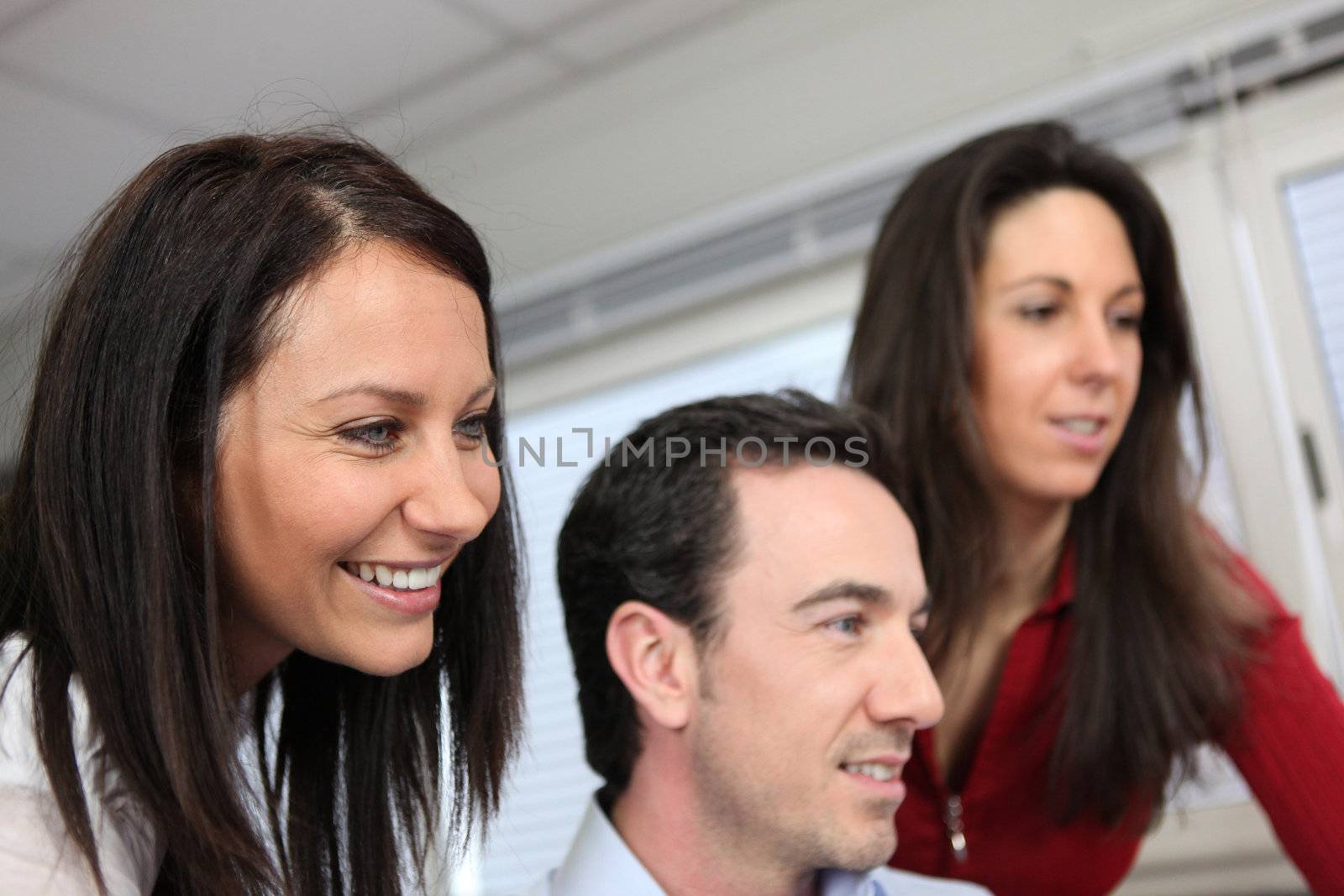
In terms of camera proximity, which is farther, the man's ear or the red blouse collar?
the red blouse collar

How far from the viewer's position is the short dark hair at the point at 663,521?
5.17 ft

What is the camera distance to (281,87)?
8.61 ft

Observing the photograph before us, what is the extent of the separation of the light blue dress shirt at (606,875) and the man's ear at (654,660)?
0.49ft

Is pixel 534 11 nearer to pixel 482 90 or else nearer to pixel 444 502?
pixel 482 90

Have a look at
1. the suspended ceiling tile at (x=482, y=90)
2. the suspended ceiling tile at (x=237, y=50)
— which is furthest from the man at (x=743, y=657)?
the suspended ceiling tile at (x=482, y=90)

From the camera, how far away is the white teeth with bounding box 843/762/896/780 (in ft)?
4.87

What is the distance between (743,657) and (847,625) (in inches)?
5.1

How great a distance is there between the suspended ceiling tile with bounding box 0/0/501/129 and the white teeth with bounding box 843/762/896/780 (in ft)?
5.17

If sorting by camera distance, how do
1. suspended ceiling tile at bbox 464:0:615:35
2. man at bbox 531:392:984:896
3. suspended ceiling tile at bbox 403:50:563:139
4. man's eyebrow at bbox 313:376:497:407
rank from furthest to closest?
suspended ceiling tile at bbox 403:50:563:139 < suspended ceiling tile at bbox 464:0:615:35 < man at bbox 531:392:984:896 < man's eyebrow at bbox 313:376:497:407

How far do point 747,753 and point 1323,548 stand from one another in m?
1.46

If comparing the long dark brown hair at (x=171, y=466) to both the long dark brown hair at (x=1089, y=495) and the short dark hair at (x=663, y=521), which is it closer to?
the short dark hair at (x=663, y=521)

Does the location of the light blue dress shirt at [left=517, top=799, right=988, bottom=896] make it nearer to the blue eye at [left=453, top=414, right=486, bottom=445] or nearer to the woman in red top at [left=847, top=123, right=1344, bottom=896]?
the woman in red top at [left=847, top=123, right=1344, bottom=896]

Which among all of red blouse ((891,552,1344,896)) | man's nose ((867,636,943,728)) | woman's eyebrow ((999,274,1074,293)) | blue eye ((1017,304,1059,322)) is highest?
woman's eyebrow ((999,274,1074,293))

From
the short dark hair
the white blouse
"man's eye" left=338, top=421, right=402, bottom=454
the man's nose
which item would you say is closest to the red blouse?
the man's nose
